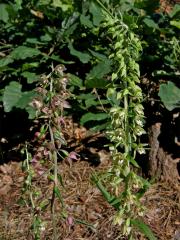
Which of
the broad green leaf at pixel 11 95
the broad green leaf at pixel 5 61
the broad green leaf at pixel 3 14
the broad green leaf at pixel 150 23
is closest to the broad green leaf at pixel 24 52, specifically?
the broad green leaf at pixel 5 61

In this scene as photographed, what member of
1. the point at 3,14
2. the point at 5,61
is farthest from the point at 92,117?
the point at 3,14

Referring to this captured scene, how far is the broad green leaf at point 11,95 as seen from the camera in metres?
3.39

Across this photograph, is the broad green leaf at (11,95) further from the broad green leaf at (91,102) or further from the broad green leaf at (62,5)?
the broad green leaf at (62,5)

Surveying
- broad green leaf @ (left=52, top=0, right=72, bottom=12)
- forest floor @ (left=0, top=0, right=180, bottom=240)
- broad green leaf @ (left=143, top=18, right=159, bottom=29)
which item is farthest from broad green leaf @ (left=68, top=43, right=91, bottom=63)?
forest floor @ (left=0, top=0, right=180, bottom=240)

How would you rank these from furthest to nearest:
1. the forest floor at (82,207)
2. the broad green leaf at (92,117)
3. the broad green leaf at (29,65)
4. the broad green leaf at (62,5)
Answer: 1. the broad green leaf at (62,5)
2. the broad green leaf at (29,65)
3. the broad green leaf at (92,117)
4. the forest floor at (82,207)

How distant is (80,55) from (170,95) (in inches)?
26.7

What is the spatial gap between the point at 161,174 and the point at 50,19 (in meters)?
1.44

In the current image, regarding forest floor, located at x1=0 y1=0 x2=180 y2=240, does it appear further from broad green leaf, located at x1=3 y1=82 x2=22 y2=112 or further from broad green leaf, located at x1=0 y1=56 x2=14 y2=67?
broad green leaf, located at x1=0 y1=56 x2=14 y2=67

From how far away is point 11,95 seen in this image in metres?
3.46

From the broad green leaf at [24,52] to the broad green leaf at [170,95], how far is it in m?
0.89

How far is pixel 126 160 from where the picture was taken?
2.23 m

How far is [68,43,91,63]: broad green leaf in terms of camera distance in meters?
3.44

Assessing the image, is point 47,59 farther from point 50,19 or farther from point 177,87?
point 177,87

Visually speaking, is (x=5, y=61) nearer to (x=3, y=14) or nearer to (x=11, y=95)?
(x=11, y=95)
